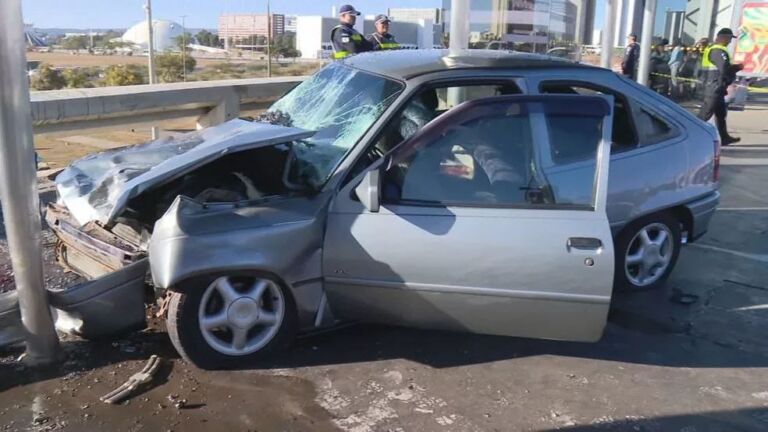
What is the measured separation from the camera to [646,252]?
5062 mm

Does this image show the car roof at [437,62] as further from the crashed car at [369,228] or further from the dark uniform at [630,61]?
the dark uniform at [630,61]

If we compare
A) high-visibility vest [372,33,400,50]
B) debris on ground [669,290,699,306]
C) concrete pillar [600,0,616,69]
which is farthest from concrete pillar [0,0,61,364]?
concrete pillar [600,0,616,69]

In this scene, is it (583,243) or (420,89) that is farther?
(420,89)

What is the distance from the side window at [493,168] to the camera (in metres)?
3.78

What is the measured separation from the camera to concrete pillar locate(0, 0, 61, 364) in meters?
3.33

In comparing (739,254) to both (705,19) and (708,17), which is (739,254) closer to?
(708,17)

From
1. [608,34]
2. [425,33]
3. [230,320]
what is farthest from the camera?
[425,33]

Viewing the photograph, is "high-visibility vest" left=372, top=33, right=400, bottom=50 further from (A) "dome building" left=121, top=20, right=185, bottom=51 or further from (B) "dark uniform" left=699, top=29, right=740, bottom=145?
(A) "dome building" left=121, top=20, right=185, bottom=51

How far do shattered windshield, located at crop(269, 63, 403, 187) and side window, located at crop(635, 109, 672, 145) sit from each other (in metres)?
1.95

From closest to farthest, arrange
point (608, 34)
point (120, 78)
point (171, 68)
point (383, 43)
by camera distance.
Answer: point (383, 43)
point (608, 34)
point (120, 78)
point (171, 68)

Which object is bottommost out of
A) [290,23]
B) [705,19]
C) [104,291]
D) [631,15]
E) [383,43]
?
[104,291]

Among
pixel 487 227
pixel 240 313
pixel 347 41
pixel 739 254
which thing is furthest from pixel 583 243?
pixel 347 41

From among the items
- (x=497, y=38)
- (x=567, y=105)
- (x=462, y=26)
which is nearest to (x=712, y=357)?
(x=567, y=105)

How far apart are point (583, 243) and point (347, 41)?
5.80 meters
